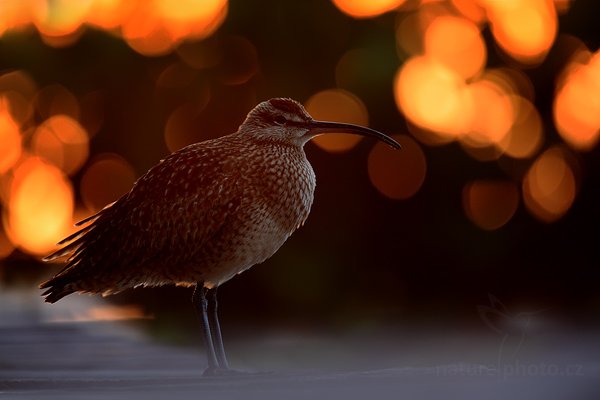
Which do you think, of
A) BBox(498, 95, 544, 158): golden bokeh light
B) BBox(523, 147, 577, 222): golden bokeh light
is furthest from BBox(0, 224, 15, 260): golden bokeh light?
BBox(523, 147, 577, 222): golden bokeh light

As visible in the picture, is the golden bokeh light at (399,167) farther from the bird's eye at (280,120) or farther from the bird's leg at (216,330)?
the bird's leg at (216,330)

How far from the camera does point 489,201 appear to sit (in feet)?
57.8

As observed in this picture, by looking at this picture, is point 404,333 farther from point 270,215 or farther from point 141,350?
point 270,215

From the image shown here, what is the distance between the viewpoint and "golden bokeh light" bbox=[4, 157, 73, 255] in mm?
17578

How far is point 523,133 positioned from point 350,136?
2491 mm

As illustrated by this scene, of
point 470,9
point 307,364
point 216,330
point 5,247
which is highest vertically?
point 470,9

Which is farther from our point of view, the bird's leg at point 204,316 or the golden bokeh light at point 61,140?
the golden bokeh light at point 61,140

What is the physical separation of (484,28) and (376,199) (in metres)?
2.78

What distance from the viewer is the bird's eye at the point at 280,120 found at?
9633mm

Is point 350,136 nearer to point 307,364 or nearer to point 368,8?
point 368,8

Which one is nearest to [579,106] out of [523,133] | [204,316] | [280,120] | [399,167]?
[523,133]

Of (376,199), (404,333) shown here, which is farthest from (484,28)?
(404,333)

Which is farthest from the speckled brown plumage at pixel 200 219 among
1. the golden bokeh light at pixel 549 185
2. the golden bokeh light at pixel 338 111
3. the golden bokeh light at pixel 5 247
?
the golden bokeh light at pixel 5 247

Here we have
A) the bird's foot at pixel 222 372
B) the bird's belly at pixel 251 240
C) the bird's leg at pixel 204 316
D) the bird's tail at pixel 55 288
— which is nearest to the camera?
the bird's foot at pixel 222 372
